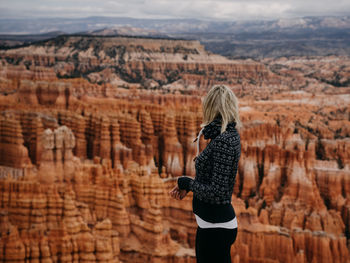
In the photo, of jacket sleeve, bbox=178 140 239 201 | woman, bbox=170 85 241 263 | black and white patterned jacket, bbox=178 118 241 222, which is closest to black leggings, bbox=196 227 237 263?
woman, bbox=170 85 241 263

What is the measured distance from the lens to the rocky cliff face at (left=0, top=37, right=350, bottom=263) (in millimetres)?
10070

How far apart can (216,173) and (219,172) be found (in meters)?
0.03

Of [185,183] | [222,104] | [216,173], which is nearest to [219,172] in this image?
[216,173]

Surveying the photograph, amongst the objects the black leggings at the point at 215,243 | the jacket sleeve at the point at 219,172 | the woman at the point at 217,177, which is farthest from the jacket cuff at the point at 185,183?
the black leggings at the point at 215,243

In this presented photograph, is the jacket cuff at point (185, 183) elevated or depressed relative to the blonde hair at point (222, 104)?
depressed

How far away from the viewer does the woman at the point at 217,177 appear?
11.1 ft

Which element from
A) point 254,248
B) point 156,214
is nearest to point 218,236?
point 156,214

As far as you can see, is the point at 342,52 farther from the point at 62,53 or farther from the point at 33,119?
the point at 33,119

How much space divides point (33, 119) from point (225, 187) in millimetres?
17625

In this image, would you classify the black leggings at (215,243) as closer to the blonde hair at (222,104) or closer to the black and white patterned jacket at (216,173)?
the black and white patterned jacket at (216,173)

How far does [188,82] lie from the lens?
7519 centimetres

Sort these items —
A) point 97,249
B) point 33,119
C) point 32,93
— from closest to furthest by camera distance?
point 97,249, point 33,119, point 32,93

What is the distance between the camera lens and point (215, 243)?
358 cm

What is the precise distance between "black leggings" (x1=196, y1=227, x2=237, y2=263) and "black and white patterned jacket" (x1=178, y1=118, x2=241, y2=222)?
0.38 ft
